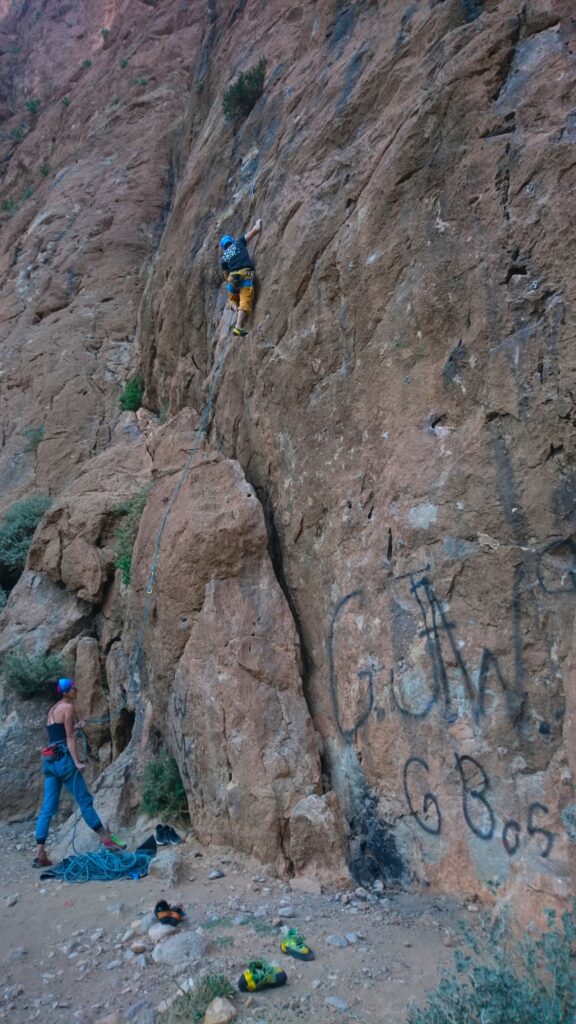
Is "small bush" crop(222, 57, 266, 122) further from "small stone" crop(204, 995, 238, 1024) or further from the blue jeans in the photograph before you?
"small stone" crop(204, 995, 238, 1024)

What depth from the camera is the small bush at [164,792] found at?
6066mm

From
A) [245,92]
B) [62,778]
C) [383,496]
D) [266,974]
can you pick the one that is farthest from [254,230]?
[266,974]

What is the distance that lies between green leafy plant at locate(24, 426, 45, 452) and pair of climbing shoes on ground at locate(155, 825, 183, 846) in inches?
344

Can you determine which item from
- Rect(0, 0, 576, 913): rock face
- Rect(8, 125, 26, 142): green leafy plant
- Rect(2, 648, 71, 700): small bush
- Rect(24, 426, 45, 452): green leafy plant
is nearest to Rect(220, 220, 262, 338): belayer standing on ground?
Rect(0, 0, 576, 913): rock face

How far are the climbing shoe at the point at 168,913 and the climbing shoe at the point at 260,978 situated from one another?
88 cm

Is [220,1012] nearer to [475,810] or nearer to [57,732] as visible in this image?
[475,810]

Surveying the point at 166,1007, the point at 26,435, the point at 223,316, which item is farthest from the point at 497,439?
the point at 26,435

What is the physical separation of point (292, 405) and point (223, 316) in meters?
2.55

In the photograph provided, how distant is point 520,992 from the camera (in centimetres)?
267

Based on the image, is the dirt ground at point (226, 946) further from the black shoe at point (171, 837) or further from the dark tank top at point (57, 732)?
the dark tank top at point (57, 732)

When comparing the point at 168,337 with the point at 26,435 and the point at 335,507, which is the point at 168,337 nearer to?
the point at 26,435

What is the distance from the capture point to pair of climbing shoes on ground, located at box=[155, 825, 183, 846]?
5.74 m

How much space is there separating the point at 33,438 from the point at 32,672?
6.00m

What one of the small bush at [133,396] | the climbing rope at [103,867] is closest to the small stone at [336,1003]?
the climbing rope at [103,867]
